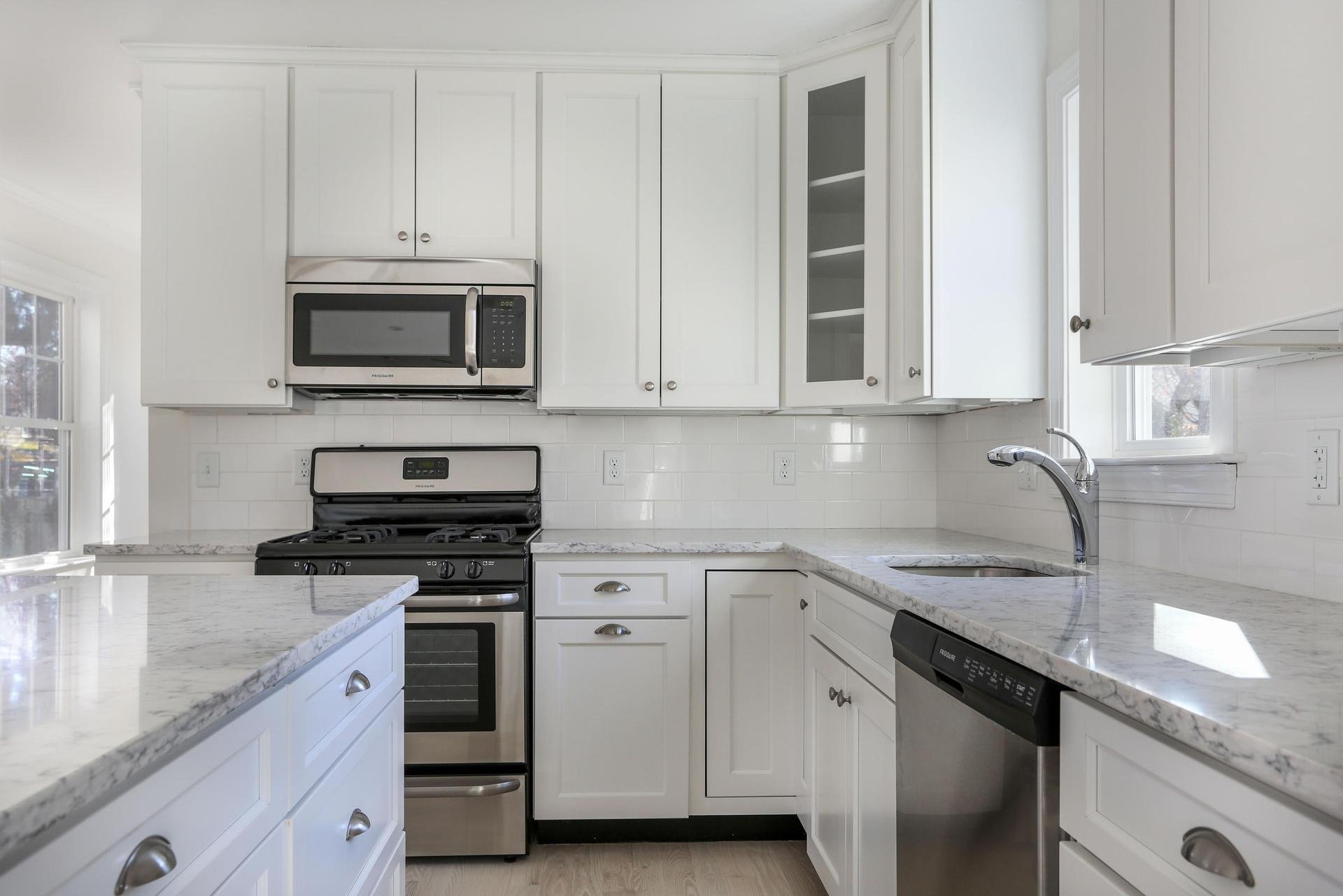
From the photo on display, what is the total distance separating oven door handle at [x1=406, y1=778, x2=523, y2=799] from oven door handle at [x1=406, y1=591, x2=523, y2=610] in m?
0.52

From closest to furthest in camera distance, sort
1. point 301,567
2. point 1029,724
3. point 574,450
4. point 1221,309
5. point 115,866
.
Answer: point 115,866, point 1029,724, point 1221,309, point 301,567, point 574,450

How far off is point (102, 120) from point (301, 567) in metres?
2.07

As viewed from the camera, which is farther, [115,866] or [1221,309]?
[1221,309]

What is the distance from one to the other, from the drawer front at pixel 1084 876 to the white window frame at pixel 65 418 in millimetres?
4845

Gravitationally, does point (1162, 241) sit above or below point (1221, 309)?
above

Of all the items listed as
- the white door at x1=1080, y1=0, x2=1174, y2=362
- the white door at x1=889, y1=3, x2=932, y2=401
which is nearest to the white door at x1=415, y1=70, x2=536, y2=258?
the white door at x1=889, y1=3, x2=932, y2=401

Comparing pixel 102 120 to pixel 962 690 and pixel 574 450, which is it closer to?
pixel 574 450

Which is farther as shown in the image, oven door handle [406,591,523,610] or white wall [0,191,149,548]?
white wall [0,191,149,548]

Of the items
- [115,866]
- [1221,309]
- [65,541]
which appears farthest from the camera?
[65,541]

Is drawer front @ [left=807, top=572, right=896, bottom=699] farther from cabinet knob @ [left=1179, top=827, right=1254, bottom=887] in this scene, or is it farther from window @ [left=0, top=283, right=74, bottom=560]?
window @ [left=0, top=283, right=74, bottom=560]

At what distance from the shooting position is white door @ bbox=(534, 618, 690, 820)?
2.37 m

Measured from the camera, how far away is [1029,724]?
0.98m

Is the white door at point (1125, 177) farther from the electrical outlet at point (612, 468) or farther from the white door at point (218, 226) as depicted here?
the white door at point (218, 226)

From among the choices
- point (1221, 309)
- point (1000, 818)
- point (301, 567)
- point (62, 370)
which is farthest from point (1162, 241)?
point (62, 370)
